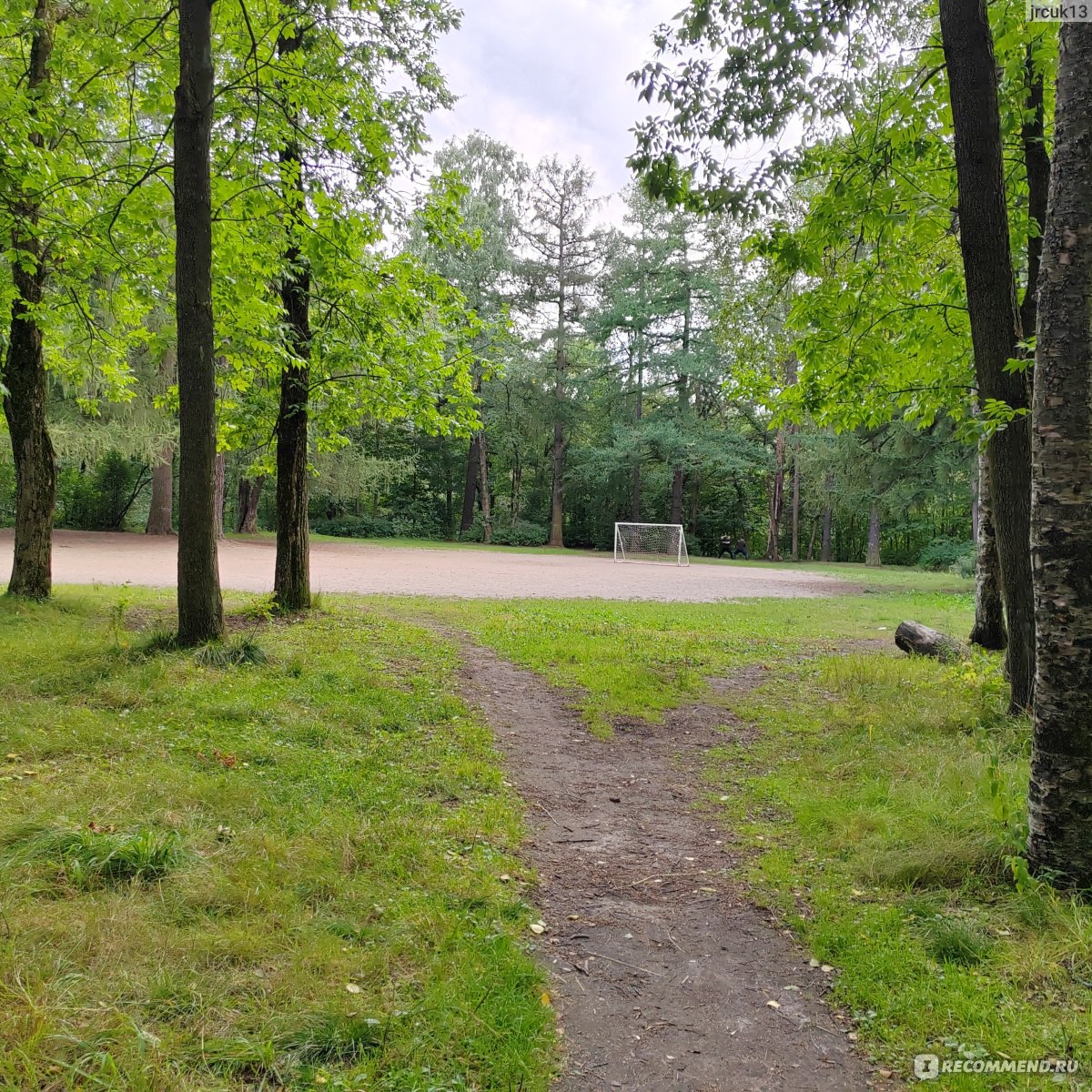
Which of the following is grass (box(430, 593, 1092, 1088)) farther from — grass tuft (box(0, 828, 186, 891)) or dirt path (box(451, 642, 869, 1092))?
grass tuft (box(0, 828, 186, 891))

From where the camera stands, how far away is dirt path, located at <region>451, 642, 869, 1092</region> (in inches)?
87.5

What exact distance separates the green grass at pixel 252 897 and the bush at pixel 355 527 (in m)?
29.3

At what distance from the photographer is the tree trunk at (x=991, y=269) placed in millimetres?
4539

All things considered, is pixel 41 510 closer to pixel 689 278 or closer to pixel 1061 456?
pixel 1061 456

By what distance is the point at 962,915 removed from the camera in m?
A: 2.89

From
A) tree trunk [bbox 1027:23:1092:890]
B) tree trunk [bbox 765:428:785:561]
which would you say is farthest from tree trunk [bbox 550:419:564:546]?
tree trunk [bbox 1027:23:1092:890]

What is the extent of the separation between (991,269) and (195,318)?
20.1 ft

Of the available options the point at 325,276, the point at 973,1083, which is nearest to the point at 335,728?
the point at 973,1083

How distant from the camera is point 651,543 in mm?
29500

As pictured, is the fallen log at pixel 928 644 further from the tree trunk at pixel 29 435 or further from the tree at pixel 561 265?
the tree at pixel 561 265

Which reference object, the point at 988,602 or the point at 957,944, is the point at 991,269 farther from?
the point at 988,602

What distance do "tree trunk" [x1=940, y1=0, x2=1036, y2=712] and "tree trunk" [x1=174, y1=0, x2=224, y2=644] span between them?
5670mm

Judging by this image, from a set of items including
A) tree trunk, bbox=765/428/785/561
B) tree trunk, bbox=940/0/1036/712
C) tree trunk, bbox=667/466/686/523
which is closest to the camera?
tree trunk, bbox=940/0/1036/712

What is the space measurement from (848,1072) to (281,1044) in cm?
172
